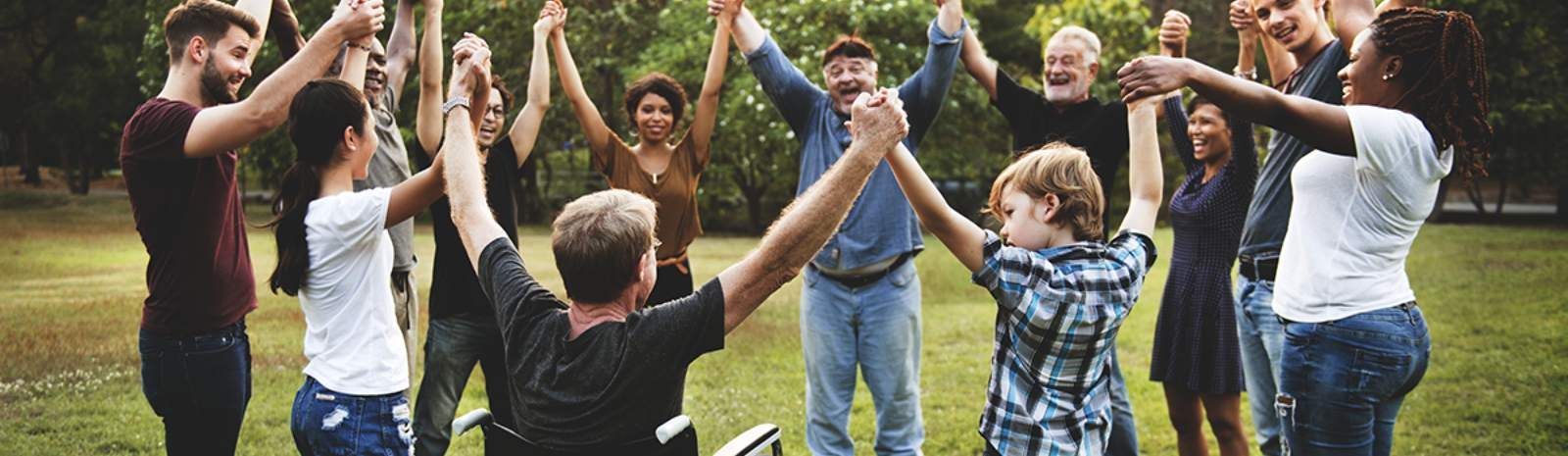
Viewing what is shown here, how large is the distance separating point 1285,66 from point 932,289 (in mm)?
9731

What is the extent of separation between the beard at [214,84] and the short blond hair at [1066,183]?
7.29 ft

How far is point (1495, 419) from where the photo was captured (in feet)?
20.2

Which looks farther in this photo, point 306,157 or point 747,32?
point 747,32

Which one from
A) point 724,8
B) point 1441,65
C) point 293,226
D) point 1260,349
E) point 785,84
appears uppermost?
point 724,8

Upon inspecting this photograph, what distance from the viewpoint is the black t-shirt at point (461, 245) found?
4.14 m

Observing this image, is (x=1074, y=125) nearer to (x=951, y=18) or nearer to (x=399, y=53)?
(x=951, y=18)

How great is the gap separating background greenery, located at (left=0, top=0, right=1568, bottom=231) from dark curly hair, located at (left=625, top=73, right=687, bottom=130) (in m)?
6.86

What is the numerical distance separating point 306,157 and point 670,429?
4.75ft

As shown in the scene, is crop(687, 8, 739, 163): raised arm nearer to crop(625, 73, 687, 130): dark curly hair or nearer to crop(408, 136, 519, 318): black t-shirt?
crop(625, 73, 687, 130): dark curly hair

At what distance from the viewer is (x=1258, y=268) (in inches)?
151

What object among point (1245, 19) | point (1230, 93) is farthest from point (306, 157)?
point (1245, 19)

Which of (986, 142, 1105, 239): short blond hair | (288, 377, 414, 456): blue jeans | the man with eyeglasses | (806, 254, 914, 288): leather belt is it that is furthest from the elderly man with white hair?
(288, 377, 414, 456): blue jeans

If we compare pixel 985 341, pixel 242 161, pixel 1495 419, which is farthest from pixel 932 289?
pixel 242 161

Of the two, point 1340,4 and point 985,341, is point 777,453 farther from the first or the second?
point 985,341
